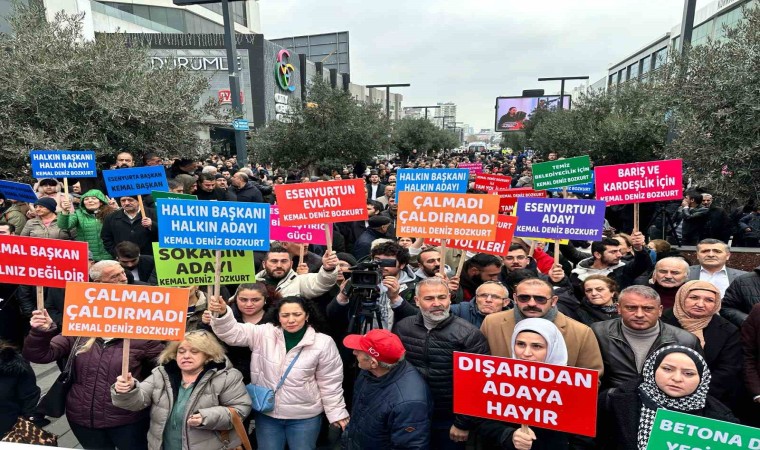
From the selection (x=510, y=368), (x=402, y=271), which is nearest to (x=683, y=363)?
(x=510, y=368)

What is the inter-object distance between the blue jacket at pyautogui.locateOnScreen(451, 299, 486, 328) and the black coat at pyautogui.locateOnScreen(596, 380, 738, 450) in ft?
3.79

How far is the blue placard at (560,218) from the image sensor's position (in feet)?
16.3

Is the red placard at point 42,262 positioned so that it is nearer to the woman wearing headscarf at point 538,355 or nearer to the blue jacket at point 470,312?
the blue jacket at point 470,312

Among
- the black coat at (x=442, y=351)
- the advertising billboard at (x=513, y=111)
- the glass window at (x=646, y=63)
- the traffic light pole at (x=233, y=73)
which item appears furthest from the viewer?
the advertising billboard at (x=513, y=111)

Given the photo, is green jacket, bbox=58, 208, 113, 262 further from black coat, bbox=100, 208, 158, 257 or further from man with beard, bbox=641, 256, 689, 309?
man with beard, bbox=641, 256, 689, 309

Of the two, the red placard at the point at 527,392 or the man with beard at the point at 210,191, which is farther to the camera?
the man with beard at the point at 210,191

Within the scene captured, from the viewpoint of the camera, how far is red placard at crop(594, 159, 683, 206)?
19.6 feet

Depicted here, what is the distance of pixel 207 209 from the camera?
3965 millimetres

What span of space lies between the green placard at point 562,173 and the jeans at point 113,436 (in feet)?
23.0

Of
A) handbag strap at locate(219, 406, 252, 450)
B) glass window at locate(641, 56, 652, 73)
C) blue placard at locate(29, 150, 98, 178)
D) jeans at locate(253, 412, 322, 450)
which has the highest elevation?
glass window at locate(641, 56, 652, 73)

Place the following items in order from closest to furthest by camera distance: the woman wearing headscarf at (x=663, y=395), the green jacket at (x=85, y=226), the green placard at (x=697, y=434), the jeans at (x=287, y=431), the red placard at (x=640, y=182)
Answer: the green placard at (x=697, y=434), the woman wearing headscarf at (x=663, y=395), the jeans at (x=287, y=431), the red placard at (x=640, y=182), the green jacket at (x=85, y=226)

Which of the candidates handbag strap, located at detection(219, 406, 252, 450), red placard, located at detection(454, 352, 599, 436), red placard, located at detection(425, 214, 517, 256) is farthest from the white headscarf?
red placard, located at detection(425, 214, 517, 256)

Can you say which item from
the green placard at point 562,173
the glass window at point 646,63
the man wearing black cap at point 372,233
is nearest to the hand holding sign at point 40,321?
the man wearing black cap at point 372,233

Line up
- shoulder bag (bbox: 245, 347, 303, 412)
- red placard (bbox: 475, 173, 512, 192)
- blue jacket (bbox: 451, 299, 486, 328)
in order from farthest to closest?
red placard (bbox: 475, 173, 512, 192) → blue jacket (bbox: 451, 299, 486, 328) → shoulder bag (bbox: 245, 347, 303, 412)
